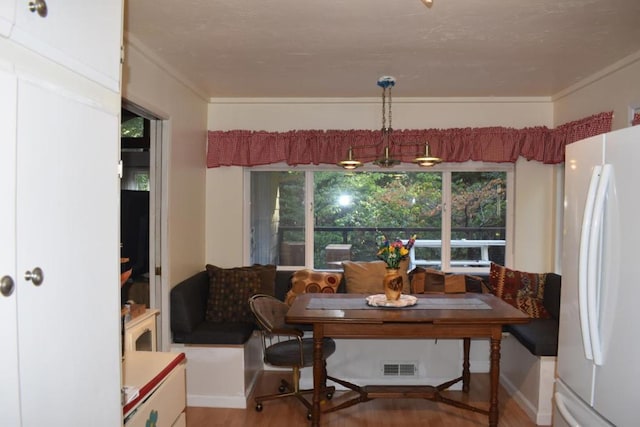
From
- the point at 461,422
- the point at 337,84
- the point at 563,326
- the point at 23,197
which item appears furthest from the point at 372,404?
the point at 23,197

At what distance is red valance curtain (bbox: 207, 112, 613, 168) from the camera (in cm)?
396

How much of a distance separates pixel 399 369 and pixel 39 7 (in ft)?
11.5

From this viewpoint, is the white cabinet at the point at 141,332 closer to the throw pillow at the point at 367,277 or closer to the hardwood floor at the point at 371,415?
the hardwood floor at the point at 371,415

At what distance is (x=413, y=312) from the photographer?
283 cm

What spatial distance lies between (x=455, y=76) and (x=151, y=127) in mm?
2263

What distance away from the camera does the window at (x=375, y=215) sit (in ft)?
13.9

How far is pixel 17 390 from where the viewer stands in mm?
907

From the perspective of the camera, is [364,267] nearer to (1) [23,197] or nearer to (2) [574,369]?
(2) [574,369]

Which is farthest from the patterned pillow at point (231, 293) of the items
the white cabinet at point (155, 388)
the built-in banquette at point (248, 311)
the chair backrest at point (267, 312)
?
the white cabinet at point (155, 388)

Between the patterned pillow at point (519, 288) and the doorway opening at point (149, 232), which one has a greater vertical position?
the doorway opening at point (149, 232)

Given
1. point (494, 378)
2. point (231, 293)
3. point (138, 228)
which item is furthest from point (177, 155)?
point (494, 378)

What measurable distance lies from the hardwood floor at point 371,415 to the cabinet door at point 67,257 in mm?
1926

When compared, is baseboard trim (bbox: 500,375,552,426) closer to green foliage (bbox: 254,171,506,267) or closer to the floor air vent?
the floor air vent

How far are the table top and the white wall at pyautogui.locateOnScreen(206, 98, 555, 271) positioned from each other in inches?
47.0
